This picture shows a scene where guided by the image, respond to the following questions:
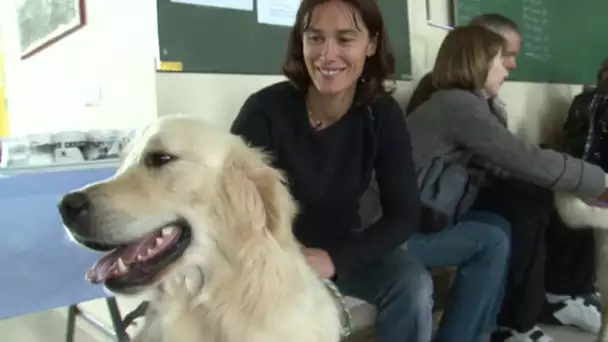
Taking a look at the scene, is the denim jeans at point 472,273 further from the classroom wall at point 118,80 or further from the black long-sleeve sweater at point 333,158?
the classroom wall at point 118,80

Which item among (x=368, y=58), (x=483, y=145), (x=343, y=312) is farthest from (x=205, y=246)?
(x=483, y=145)

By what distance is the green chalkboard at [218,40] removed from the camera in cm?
188

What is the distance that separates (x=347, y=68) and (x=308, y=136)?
20cm

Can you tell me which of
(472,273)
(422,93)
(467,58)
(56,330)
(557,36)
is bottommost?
(56,330)

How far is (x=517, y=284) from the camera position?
235 centimetres

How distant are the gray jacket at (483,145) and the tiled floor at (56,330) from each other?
28.6 inches

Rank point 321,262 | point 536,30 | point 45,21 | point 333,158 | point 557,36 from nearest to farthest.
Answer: point 321,262 < point 333,158 < point 45,21 < point 536,30 < point 557,36

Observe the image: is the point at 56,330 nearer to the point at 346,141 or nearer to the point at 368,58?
the point at 346,141

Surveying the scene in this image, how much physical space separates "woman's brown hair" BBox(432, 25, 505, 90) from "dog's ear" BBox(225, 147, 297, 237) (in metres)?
1.17

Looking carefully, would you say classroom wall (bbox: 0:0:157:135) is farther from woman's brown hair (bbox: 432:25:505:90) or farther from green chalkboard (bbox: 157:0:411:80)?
woman's brown hair (bbox: 432:25:505:90)

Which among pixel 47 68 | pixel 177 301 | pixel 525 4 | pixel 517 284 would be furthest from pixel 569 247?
pixel 47 68

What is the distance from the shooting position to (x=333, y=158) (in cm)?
163

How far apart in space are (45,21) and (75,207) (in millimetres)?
1698

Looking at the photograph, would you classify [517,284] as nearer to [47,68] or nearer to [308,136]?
[308,136]
